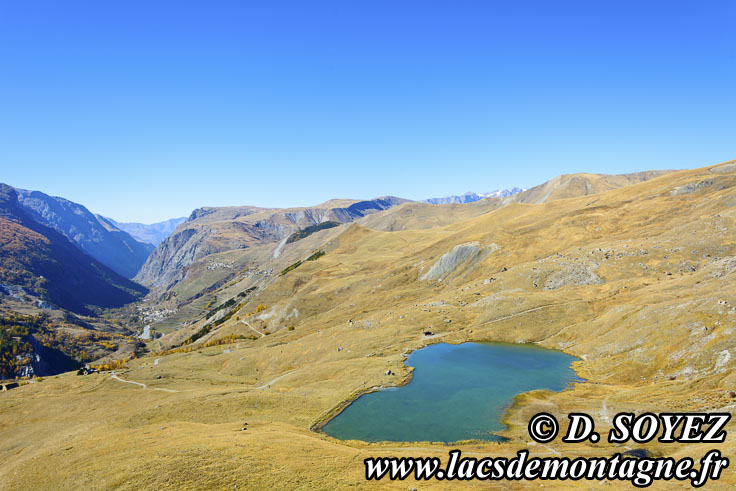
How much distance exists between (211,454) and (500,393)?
60862mm

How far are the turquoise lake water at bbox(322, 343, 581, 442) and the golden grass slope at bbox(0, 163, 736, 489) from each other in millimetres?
4330

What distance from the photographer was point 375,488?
3803 cm

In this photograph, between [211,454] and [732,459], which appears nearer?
[732,459]

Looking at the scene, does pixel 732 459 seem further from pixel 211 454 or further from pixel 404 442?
pixel 211 454

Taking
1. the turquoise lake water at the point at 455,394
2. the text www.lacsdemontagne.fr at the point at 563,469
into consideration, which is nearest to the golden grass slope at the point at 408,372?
the text www.lacsdemontagne.fr at the point at 563,469

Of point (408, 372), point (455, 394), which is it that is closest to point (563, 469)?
point (455, 394)

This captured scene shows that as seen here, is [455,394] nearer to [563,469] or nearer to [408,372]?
[408,372]

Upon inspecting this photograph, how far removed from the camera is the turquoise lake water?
6519 cm

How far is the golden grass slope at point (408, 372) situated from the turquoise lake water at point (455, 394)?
170 inches

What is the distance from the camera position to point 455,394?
81750 mm

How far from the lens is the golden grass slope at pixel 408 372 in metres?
47.1

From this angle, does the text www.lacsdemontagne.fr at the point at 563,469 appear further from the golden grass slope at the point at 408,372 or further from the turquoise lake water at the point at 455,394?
the turquoise lake water at the point at 455,394

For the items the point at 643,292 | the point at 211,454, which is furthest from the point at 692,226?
the point at 211,454

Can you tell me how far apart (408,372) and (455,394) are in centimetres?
1718
